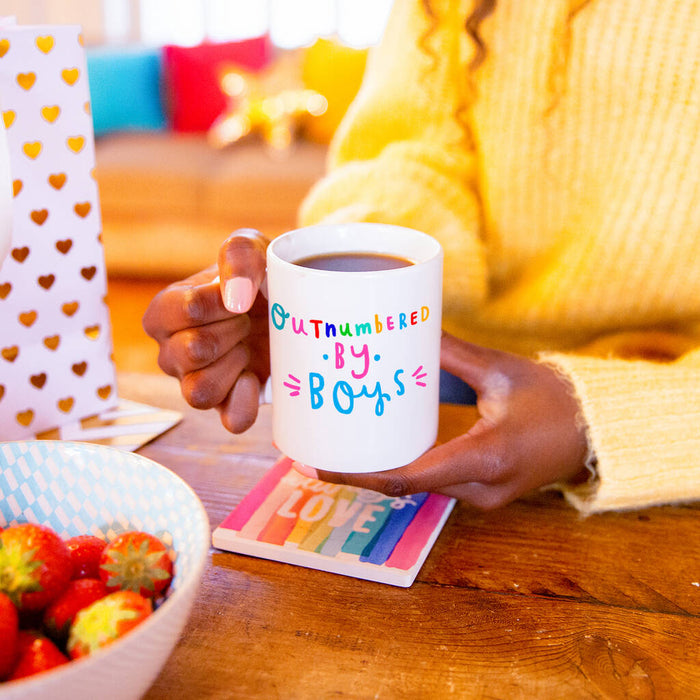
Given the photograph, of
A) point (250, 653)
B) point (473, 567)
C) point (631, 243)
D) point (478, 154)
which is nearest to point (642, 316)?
point (631, 243)

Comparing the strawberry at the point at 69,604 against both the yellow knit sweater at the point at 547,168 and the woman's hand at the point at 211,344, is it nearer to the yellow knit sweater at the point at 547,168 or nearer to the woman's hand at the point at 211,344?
the woman's hand at the point at 211,344

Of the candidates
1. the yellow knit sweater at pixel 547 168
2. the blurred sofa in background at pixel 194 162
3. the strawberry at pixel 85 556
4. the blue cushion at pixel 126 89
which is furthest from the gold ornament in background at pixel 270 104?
the strawberry at pixel 85 556

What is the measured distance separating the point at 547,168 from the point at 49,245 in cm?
57

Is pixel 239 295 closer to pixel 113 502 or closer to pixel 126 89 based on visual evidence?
pixel 113 502

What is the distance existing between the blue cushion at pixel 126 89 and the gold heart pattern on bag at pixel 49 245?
2759 millimetres

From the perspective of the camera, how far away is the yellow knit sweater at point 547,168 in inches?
31.8

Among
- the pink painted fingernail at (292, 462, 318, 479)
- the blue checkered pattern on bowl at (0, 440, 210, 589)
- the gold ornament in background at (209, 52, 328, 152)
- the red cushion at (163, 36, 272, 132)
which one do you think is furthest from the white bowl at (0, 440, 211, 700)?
the red cushion at (163, 36, 272, 132)

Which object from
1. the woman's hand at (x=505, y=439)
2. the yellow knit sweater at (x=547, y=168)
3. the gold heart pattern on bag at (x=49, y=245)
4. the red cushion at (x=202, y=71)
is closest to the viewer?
the woman's hand at (x=505, y=439)

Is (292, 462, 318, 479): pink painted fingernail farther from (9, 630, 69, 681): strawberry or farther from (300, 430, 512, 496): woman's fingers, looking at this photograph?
(9, 630, 69, 681): strawberry

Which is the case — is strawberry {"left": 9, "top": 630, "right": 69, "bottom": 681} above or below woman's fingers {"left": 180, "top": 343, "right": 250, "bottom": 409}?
below

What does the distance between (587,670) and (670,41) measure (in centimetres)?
64

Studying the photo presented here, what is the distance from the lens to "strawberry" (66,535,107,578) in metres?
0.44

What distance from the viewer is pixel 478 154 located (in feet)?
3.21

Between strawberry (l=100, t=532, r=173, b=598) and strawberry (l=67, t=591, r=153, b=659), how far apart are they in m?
0.03
